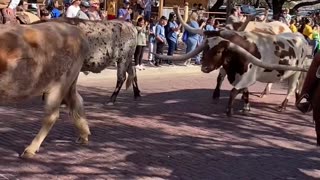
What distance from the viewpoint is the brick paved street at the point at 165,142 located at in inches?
256

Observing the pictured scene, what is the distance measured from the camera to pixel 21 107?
9.75 metres

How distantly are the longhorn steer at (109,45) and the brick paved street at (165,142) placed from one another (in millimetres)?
751

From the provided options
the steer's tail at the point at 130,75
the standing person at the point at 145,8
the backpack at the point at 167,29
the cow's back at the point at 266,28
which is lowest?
the steer's tail at the point at 130,75

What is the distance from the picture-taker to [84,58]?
721cm

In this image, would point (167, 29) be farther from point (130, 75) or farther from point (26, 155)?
point (26, 155)

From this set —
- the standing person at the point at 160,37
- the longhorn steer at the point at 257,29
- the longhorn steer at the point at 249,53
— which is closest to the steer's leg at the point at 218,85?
the longhorn steer at the point at 257,29

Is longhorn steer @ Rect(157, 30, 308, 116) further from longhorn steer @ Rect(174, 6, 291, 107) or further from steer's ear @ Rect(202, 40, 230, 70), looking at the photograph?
longhorn steer @ Rect(174, 6, 291, 107)

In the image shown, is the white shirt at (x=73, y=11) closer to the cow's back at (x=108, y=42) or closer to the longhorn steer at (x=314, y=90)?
the cow's back at (x=108, y=42)

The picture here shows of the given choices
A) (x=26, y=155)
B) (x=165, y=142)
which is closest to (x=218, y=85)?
(x=165, y=142)

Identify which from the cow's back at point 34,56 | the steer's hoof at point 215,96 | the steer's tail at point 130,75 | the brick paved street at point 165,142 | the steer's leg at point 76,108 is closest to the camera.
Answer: the cow's back at point 34,56

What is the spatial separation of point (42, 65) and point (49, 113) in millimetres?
734

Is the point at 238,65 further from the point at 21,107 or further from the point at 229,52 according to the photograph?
the point at 21,107

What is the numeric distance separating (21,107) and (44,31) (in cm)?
368

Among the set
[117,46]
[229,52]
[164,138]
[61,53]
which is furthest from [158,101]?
[61,53]
